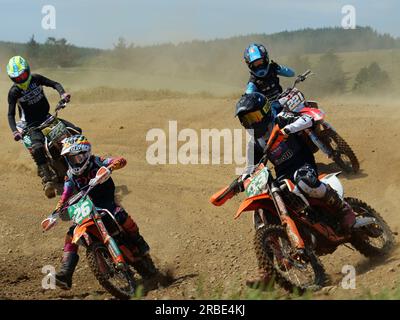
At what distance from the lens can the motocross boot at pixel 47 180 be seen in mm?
10938

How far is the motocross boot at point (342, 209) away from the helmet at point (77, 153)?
110 inches

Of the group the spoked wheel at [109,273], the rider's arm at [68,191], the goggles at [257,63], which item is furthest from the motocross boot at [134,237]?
the goggles at [257,63]

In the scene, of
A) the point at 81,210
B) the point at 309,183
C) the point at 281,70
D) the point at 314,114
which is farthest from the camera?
the point at 281,70

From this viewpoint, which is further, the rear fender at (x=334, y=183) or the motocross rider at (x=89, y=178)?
the motocross rider at (x=89, y=178)

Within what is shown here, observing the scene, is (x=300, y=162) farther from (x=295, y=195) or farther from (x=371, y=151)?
(x=371, y=151)

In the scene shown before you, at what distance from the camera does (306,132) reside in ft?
33.6

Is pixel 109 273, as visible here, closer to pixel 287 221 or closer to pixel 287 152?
pixel 287 221

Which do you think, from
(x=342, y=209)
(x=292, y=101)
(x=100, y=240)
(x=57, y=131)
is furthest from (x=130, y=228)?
(x=57, y=131)

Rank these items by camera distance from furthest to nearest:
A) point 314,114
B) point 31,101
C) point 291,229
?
point 31,101 → point 314,114 → point 291,229

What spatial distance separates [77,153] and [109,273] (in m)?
1.45

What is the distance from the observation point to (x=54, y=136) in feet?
36.7

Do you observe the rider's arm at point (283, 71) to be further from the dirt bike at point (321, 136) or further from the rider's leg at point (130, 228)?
the rider's leg at point (130, 228)

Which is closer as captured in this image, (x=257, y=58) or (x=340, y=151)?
(x=257, y=58)
